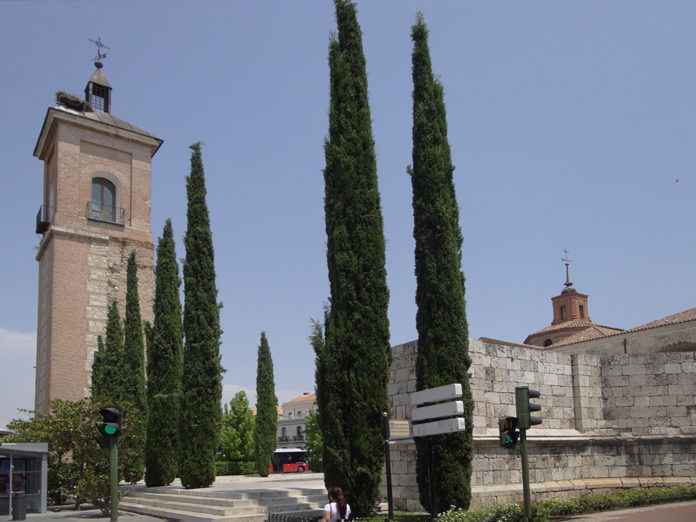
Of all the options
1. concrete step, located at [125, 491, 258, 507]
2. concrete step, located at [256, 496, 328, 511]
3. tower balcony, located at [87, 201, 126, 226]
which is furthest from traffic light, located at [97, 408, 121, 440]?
tower balcony, located at [87, 201, 126, 226]

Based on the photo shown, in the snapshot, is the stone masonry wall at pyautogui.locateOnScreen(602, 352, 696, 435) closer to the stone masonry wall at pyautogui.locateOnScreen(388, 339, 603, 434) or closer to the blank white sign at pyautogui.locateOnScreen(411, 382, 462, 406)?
the stone masonry wall at pyautogui.locateOnScreen(388, 339, 603, 434)

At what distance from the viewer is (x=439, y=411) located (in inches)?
487

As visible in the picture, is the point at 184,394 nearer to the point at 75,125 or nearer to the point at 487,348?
the point at 487,348

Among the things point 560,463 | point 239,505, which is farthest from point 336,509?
point 560,463

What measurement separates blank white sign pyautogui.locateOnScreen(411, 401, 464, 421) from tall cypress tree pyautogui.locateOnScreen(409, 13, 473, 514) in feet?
4.76

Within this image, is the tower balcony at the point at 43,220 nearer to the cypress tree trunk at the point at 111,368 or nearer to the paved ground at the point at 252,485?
the cypress tree trunk at the point at 111,368

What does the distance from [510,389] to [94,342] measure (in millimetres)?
24457

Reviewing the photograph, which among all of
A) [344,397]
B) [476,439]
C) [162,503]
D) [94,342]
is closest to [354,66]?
[344,397]

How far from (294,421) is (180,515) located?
81.7 meters

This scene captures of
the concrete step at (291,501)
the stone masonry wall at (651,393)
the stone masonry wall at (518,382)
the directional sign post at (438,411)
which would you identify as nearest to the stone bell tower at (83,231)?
the concrete step at (291,501)

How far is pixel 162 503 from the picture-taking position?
68.3ft

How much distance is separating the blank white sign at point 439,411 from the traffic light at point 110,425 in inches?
209

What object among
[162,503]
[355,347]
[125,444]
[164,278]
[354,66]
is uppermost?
[354,66]

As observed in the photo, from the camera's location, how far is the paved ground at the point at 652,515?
1362 cm
